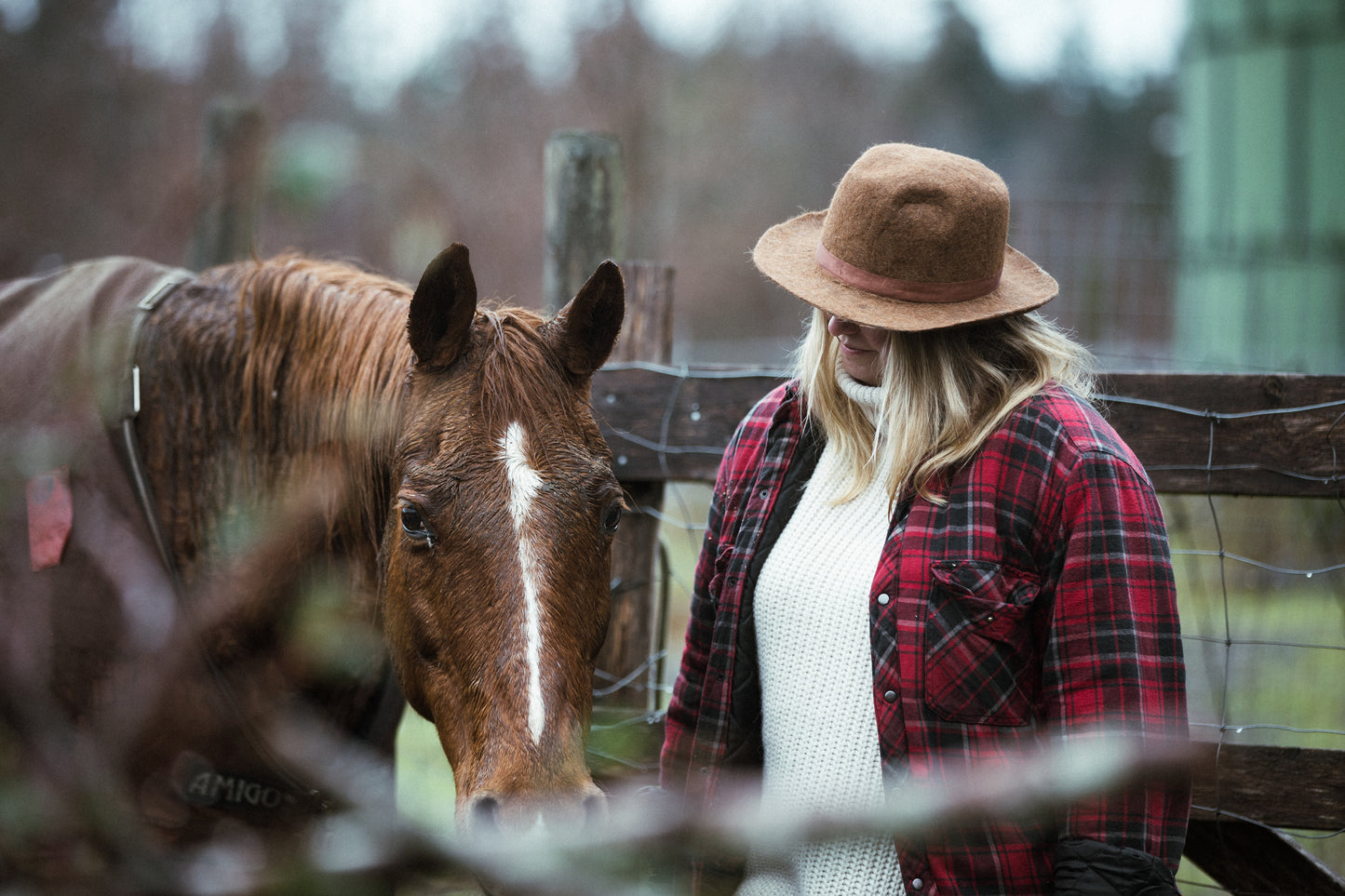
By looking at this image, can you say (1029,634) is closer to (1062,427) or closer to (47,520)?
(1062,427)

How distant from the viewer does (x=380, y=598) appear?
6.88 ft

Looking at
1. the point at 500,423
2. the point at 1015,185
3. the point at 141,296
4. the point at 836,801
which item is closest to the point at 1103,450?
the point at 836,801

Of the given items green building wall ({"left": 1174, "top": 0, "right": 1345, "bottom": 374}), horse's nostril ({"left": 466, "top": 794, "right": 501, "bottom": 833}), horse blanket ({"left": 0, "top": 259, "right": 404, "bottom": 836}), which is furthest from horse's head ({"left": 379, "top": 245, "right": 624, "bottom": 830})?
green building wall ({"left": 1174, "top": 0, "right": 1345, "bottom": 374})

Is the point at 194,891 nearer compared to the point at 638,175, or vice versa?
the point at 194,891

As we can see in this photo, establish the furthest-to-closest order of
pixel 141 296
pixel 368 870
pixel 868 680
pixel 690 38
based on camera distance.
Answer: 1. pixel 690 38
2. pixel 141 296
3. pixel 868 680
4. pixel 368 870

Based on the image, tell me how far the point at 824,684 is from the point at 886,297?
745 mm

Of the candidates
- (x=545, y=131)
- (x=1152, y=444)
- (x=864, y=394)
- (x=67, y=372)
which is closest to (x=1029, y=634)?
(x=864, y=394)

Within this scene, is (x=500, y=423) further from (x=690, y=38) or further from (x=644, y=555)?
(x=690, y=38)

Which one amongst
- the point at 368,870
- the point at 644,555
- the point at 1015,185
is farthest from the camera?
the point at 1015,185

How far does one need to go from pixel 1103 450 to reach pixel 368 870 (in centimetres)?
147

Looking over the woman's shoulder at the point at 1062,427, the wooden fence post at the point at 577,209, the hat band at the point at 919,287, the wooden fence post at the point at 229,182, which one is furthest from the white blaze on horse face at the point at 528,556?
the wooden fence post at the point at 229,182

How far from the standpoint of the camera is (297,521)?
2.19 meters

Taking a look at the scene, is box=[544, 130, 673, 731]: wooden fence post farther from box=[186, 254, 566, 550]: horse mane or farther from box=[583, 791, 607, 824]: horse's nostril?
box=[583, 791, 607, 824]: horse's nostril

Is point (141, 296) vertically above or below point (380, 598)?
above
